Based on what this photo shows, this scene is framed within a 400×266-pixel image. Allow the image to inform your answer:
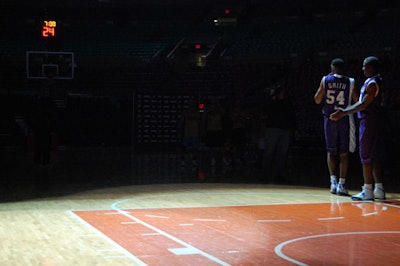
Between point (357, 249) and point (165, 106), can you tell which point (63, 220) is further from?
point (165, 106)

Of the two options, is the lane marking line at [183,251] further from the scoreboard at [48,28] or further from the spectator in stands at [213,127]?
the scoreboard at [48,28]

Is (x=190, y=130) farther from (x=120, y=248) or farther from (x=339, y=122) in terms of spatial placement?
(x=120, y=248)

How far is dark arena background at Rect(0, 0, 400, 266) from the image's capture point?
5.23 m

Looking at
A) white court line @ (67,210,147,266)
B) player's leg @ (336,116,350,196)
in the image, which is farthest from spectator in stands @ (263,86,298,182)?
white court line @ (67,210,147,266)

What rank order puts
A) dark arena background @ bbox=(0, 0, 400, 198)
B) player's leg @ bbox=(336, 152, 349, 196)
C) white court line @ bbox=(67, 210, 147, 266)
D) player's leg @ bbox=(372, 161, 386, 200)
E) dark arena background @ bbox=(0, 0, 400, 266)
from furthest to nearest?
dark arena background @ bbox=(0, 0, 400, 198) < player's leg @ bbox=(336, 152, 349, 196) < player's leg @ bbox=(372, 161, 386, 200) < dark arena background @ bbox=(0, 0, 400, 266) < white court line @ bbox=(67, 210, 147, 266)

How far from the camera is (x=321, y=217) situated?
21.9 ft

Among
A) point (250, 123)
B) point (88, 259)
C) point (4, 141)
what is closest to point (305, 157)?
point (250, 123)

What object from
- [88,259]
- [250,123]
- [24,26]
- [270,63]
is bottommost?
[88,259]

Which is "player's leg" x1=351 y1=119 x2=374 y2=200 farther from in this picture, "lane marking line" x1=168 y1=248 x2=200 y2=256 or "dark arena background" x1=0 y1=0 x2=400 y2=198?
"dark arena background" x1=0 y1=0 x2=400 y2=198

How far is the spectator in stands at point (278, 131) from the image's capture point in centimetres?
1130

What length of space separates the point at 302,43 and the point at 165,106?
15.7 meters

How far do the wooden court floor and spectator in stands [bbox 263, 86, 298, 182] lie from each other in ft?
7.86

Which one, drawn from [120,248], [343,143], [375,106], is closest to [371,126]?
[375,106]

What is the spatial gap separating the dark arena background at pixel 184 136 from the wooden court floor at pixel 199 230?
23 mm
